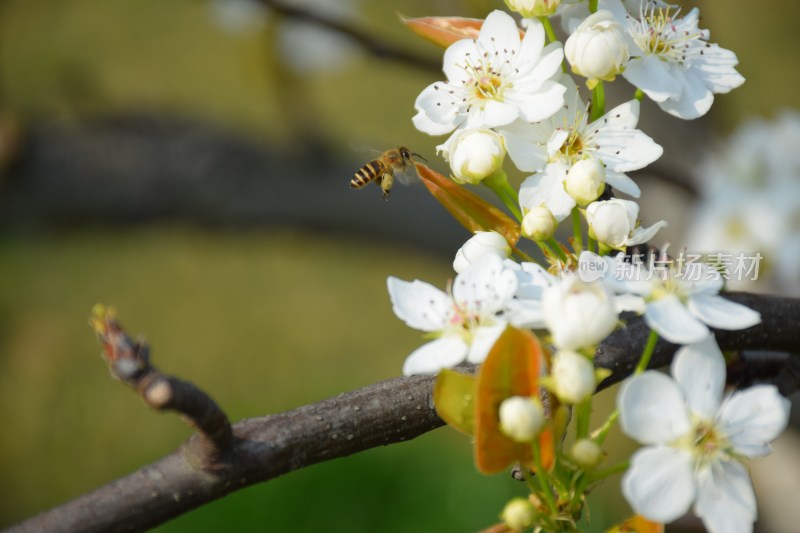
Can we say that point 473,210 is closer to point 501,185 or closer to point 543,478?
point 501,185

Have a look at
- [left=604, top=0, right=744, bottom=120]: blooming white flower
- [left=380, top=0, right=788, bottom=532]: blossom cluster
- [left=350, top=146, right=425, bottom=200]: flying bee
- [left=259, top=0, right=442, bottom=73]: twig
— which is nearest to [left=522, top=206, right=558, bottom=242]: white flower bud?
[left=380, top=0, right=788, bottom=532]: blossom cluster

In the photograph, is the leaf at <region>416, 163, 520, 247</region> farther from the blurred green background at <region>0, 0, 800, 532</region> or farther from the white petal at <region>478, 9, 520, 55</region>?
the blurred green background at <region>0, 0, 800, 532</region>

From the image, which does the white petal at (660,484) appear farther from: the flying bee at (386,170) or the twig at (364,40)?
the twig at (364,40)

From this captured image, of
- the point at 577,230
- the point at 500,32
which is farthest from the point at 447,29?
the point at 577,230

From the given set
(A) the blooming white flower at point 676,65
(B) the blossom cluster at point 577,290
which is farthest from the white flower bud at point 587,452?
(A) the blooming white flower at point 676,65

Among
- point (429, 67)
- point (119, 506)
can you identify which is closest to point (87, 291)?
point (429, 67)

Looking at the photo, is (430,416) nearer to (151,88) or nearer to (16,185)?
(16,185)
